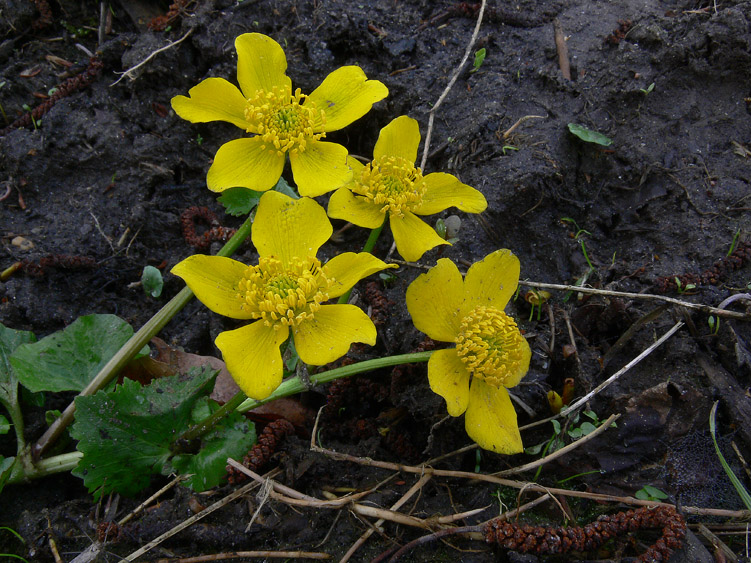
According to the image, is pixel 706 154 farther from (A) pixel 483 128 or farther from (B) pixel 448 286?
(B) pixel 448 286

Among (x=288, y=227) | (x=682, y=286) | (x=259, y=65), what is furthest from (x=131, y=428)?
(x=682, y=286)

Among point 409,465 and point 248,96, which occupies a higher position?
point 248,96

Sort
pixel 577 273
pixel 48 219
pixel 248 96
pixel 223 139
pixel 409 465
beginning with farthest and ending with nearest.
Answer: pixel 223 139 → pixel 48 219 → pixel 577 273 → pixel 248 96 → pixel 409 465

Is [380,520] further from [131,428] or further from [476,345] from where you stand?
[131,428]

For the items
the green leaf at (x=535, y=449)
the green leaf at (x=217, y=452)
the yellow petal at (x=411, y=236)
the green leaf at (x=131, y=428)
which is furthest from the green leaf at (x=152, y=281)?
the green leaf at (x=535, y=449)

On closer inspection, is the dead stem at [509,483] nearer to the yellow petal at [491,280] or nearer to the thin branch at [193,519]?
the thin branch at [193,519]

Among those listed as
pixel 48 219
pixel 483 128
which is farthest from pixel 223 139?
pixel 483 128
